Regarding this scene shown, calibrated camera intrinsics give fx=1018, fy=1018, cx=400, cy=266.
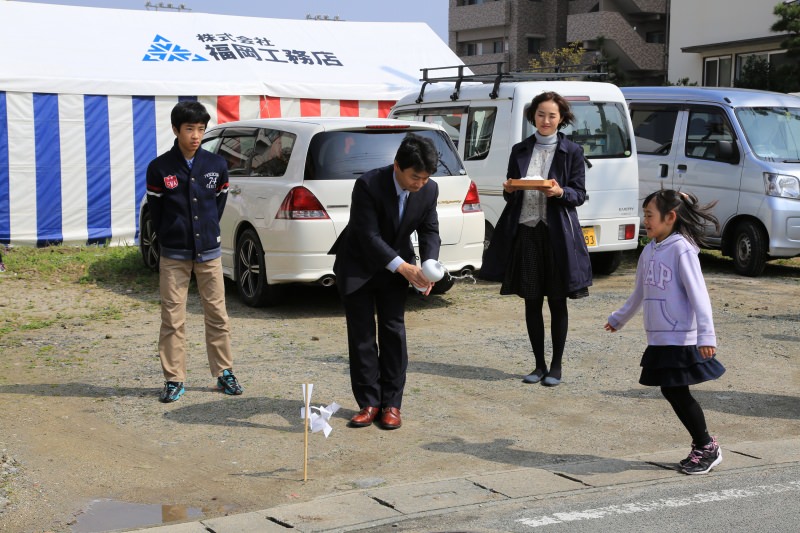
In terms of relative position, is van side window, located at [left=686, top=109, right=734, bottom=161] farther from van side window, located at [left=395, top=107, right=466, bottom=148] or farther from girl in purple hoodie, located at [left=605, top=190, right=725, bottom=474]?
girl in purple hoodie, located at [left=605, top=190, right=725, bottom=474]

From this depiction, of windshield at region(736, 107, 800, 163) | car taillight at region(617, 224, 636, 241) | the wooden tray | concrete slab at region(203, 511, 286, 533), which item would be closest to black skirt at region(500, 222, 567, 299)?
the wooden tray

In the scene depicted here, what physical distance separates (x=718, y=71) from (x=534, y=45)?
18.7 m

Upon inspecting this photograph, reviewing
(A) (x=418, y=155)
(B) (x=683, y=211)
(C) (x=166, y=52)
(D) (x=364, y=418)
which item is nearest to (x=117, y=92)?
(C) (x=166, y=52)

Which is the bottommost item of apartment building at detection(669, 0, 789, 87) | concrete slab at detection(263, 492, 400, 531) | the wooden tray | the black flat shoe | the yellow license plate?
concrete slab at detection(263, 492, 400, 531)

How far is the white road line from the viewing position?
4.39 metres

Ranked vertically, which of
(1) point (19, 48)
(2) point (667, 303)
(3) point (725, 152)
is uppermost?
(1) point (19, 48)

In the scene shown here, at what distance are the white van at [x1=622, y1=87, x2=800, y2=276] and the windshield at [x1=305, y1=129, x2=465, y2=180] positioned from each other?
4.57m

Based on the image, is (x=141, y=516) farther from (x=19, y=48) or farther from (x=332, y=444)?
(x=19, y=48)

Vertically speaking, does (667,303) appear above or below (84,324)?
above

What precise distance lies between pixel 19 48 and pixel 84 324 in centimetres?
585

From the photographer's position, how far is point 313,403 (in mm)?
6355

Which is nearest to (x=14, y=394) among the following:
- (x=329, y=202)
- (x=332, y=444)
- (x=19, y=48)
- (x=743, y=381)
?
(x=332, y=444)

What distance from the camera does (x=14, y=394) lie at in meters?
6.59

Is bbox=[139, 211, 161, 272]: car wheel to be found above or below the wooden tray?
below
